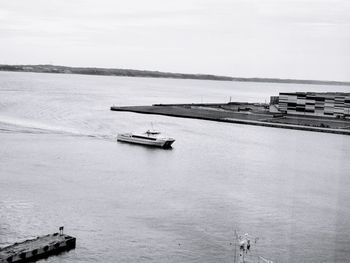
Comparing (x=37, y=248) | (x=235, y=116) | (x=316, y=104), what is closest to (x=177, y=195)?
(x=37, y=248)

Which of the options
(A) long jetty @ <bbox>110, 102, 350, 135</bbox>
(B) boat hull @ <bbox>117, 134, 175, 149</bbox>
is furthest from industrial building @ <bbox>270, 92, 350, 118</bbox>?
(B) boat hull @ <bbox>117, 134, 175, 149</bbox>

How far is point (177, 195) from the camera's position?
12391 millimetres

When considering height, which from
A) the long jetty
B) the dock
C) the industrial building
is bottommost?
the dock

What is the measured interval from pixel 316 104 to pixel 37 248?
25585 mm

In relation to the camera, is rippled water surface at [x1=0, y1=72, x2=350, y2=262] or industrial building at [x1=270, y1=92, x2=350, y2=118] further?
industrial building at [x1=270, y1=92, x2=350, y2=118]

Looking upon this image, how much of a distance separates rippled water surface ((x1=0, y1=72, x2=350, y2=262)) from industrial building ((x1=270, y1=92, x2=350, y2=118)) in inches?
342

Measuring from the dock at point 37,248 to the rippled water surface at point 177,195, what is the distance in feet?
0.57

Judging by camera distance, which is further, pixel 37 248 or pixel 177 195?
pixel 177 195

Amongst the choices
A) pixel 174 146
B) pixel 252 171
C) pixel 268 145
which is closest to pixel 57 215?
pixel 252 171

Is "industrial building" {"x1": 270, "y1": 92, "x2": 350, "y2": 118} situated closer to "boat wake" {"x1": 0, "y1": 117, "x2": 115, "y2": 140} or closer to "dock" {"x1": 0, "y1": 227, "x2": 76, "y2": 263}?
"boat wake" {"x1": 0, "y1": 117, "x2": 115, "y2": 140}

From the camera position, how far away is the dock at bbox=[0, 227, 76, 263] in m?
8.15

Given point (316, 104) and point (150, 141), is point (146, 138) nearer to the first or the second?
point (150, 141)

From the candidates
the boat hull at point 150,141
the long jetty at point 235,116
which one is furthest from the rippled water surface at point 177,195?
the long jetty at point 235,116

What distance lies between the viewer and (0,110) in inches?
1180
